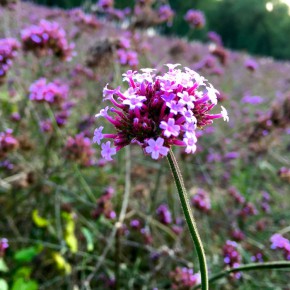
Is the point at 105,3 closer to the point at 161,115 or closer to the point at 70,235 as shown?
the point at 70,235

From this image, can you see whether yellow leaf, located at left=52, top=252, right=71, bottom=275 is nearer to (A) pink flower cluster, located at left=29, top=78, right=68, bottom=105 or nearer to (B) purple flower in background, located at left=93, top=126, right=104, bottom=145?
(A) pink flower cluster, located at left=29, top=78, right=68, bottom=105

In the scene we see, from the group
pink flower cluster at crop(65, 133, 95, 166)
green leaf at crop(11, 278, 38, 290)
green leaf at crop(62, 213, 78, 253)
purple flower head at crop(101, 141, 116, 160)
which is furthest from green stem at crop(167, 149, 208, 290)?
pink flower cluster at crop(65, 133, 95, 166)

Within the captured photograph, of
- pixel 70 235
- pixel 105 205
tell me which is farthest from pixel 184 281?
pixel 70 235

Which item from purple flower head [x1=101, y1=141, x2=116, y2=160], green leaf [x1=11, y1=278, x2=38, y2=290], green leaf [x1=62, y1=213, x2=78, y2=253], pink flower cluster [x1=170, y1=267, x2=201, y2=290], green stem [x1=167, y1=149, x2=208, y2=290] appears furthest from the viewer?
green leaf [x1=62, y1=213, x2=78, y2=253]

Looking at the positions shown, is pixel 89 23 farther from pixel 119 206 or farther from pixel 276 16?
pixel 276 16

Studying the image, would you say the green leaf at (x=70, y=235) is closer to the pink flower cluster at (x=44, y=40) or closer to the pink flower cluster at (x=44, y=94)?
the pink flower cluster at (x=44, y=94)

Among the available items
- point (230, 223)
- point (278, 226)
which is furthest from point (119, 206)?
point (278, 226)

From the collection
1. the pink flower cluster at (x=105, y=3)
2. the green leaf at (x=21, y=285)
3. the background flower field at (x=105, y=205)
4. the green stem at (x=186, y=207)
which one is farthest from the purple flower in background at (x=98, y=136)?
the pink flower cluster at (x=105, y=3)

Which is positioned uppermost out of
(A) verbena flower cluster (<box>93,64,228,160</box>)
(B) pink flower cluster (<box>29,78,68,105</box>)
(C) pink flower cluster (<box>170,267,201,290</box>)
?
(A) verbena flower cluster (<box>93,64,228,160</box>)
